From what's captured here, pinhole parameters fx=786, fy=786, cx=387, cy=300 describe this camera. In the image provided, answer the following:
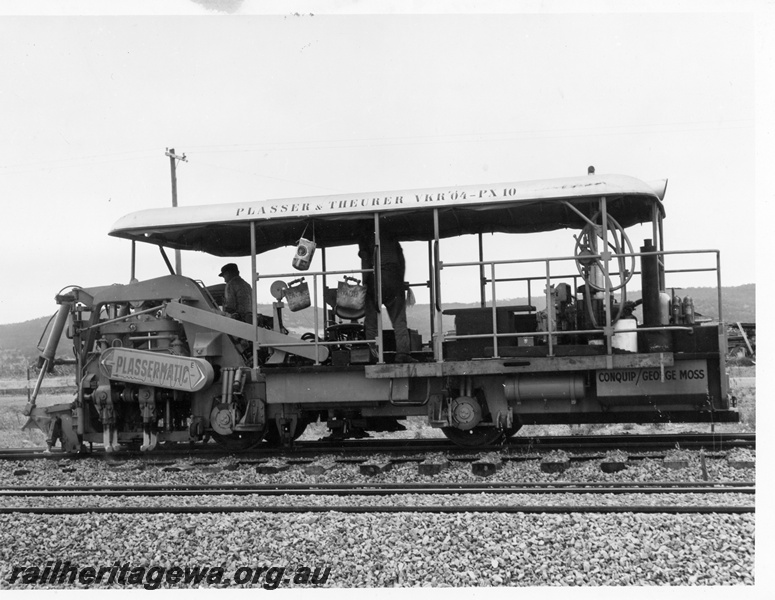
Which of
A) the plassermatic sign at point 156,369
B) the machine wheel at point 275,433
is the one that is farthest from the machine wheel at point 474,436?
the plassermatic sign at point 156,369

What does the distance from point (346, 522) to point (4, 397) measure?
1854 centimetres

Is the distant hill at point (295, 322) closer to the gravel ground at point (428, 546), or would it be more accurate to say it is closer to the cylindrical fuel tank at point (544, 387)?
the cylindrical fuel tank at point (544, 387)

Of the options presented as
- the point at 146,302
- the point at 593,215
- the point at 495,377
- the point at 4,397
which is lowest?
the point at 4,397

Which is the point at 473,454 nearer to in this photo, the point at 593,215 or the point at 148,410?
the point at 593,215

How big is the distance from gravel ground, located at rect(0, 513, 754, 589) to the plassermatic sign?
357 cm

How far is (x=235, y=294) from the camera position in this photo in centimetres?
A: 1095

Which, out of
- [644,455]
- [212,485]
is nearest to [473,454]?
[644,455]

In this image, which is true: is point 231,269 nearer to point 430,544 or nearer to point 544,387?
point 544,387

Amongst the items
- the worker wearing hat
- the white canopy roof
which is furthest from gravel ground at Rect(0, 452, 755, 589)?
the worker wearing hat

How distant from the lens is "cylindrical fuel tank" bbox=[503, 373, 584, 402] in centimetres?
893

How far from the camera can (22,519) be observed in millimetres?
6566

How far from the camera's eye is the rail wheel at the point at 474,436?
9742 millimetres

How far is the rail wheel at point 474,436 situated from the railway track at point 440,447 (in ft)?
0.39

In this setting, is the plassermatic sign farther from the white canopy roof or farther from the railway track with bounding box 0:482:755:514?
the railway track with bounding box 0:482:755:514
